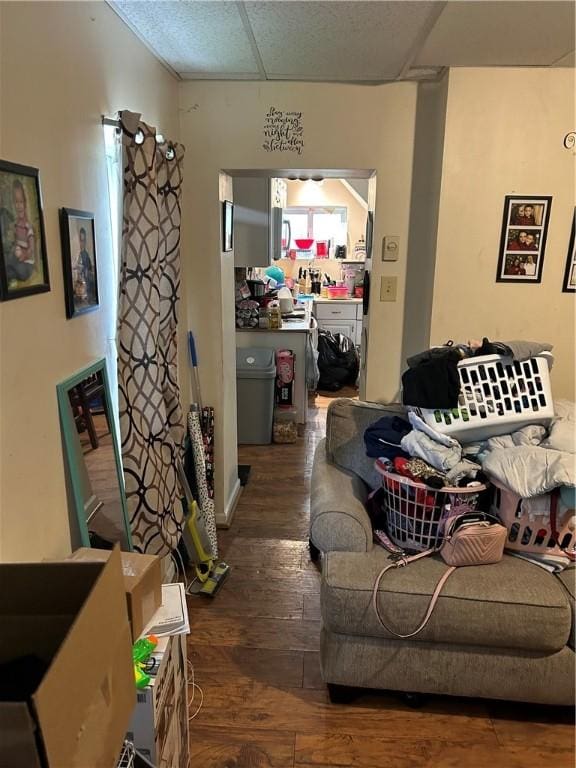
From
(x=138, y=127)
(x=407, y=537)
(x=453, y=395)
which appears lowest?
(x=407, y=537)

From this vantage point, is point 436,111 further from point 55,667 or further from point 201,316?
point 55,667

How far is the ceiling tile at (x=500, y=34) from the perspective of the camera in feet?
5.46

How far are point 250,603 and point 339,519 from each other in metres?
0.75

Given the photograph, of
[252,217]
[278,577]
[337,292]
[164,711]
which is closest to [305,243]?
[337,292]

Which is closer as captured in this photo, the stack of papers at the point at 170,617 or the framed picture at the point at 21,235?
the framed picture at the point at 21,235

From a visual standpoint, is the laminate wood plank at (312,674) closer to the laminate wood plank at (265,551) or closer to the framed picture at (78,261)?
the laminate wood plank at (265,551)

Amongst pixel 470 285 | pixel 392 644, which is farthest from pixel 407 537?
pixel 470 285

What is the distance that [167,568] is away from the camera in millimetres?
2268

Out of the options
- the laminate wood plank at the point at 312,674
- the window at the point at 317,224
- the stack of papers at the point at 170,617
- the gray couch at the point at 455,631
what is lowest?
the laminate wood plank at the point at 312,674

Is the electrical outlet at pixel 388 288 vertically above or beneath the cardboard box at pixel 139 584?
above

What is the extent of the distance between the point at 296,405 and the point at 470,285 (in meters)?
2.26

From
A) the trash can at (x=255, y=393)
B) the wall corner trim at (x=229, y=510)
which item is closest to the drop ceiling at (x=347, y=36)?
the trash can at (x=255, y=393)

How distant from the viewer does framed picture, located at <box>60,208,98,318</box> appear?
4.71ft

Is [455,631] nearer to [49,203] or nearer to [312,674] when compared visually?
[312,674]
